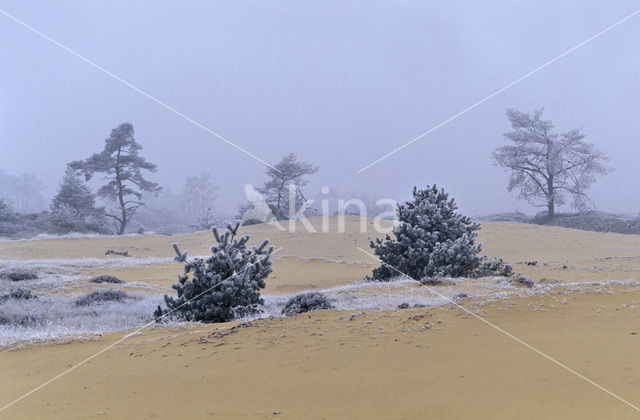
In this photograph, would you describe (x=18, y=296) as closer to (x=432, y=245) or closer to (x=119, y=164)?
(x=432, y=245)

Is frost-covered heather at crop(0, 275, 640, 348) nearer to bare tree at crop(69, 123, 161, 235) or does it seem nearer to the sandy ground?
the sandy ground

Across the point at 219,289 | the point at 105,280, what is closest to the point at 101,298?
the point at 105,280

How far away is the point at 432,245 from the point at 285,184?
105ft

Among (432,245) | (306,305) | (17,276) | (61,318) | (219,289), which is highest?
(432,245)

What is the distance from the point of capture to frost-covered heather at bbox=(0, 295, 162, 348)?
6430 mm

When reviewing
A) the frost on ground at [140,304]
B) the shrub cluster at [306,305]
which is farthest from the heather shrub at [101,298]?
the shrub cluster at [306,305]

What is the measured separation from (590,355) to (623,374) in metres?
0.49

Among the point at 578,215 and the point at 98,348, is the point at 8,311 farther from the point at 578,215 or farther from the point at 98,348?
the point at 578,215

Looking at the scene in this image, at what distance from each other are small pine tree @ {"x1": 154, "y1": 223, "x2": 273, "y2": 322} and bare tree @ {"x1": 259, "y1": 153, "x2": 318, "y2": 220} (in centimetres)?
3367

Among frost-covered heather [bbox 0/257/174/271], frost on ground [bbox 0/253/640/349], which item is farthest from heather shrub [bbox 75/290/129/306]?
frost-covered heather [bbox 0/257/174/271]

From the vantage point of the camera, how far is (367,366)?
3779 millimetres

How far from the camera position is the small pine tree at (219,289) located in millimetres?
7754

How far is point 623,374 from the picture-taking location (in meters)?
3.16

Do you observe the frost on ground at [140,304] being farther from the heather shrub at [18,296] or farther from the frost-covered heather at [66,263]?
the frost-covered heather at [66,263]
